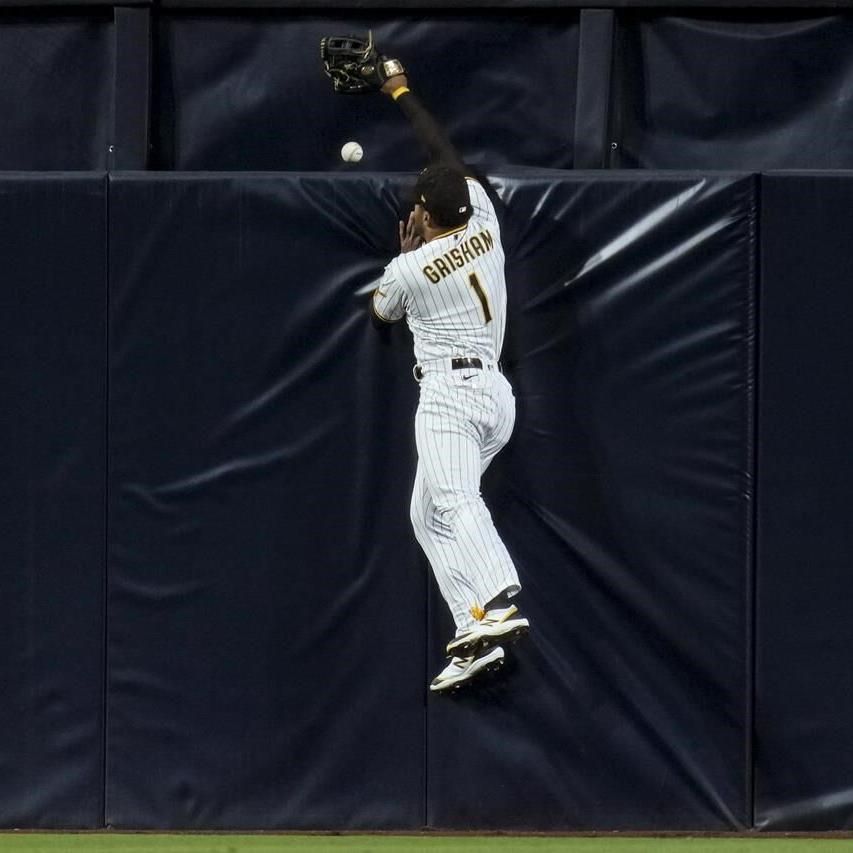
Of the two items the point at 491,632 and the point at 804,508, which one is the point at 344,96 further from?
the point at 804,508

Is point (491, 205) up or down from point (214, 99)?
down

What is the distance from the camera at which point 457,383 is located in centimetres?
674

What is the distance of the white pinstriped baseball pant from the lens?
6645mm

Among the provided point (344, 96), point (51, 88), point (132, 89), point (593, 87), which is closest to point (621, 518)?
point (593, 87)

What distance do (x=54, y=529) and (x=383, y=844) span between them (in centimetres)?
195

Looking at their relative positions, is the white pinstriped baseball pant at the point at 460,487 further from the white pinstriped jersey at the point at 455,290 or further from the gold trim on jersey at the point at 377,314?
the gold trim on jersey at the point at 377,314

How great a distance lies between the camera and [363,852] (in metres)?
6.65

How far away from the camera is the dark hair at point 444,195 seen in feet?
21.4

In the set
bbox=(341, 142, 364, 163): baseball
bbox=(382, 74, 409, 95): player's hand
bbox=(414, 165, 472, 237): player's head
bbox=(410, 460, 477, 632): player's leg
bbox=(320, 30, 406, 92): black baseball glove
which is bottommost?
bbox=(410, 460, 477, 632): player's leg

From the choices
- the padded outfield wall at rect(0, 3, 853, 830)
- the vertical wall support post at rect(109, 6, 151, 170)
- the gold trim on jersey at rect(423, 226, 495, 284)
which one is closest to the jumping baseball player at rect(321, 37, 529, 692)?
the gold trim on jersey at rect(423, 226, 495, 284)

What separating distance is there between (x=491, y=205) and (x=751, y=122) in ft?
4.77

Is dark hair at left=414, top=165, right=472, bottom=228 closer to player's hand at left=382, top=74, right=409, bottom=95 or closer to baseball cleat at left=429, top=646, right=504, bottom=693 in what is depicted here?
player's hand at left=382, top=74, right=409, bottom=95

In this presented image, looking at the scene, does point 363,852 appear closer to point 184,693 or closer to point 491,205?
A: point 184,693

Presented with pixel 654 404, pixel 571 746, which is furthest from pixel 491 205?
pixel 571 746
